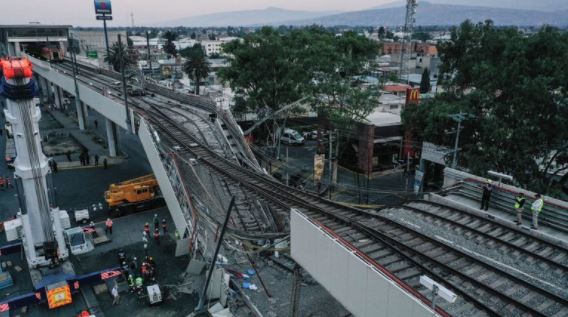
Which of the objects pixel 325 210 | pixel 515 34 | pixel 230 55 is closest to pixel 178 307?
pixel 325 210

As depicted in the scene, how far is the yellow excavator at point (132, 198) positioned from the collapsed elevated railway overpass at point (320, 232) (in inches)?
158

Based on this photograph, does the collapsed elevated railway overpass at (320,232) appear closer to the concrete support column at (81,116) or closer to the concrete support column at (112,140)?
the concrete support column at (112,140)

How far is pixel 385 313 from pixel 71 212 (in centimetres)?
2774

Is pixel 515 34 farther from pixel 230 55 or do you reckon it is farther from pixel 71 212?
pixel 71 212

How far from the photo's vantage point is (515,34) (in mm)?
24234

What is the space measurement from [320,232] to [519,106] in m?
15.9

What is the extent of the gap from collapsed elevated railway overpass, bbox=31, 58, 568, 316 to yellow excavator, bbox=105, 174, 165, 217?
4018 millimetres

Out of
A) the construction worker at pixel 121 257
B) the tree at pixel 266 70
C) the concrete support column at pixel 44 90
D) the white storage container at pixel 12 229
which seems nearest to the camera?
the construction worker at pixel 121 257

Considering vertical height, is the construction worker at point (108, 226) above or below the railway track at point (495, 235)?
below

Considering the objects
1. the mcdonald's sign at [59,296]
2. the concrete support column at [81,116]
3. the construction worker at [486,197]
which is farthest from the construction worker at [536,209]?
the concrete support column at [81,116]

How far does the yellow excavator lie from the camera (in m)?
30.5

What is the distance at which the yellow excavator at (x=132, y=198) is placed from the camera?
30.5 metres

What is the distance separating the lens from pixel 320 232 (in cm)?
1270

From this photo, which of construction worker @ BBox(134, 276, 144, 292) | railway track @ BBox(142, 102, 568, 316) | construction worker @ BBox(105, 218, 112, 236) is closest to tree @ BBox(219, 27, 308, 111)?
construction worker @ BBox(105, 218, 112, 236)
